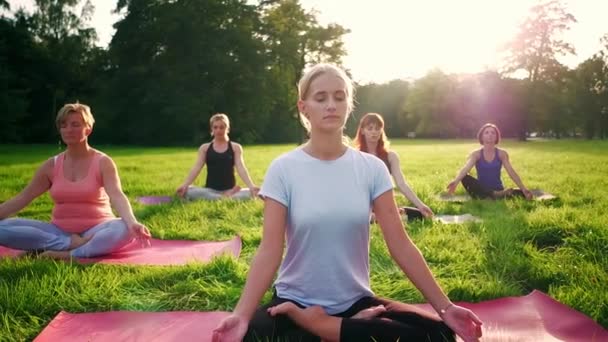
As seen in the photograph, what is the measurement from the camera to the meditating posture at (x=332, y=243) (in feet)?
7.20

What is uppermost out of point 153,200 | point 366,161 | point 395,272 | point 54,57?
point 54,57

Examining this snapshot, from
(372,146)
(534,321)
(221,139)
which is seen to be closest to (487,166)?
(372,146)

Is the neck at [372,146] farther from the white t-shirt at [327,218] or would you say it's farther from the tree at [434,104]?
the tree at [434,104]

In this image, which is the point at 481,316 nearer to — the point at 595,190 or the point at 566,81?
the point at 595,190

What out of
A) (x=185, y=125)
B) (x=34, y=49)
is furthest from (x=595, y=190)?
(x=34, y=49)

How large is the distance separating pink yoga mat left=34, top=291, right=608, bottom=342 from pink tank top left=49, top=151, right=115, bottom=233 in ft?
5.05

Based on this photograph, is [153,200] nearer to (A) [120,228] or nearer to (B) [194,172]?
(B) [194,172]

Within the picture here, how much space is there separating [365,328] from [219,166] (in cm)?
580

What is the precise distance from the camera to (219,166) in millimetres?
7715

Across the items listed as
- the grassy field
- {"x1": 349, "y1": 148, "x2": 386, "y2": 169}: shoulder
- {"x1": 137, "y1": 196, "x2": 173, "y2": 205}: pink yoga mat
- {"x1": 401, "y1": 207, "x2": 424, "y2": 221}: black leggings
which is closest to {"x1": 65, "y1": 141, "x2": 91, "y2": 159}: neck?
the grassy field

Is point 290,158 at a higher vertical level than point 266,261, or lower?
higher

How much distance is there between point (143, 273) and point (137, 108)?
33353 millimetres

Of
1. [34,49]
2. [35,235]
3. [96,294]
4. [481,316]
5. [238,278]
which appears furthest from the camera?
[34,49]

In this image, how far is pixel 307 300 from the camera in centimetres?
234
